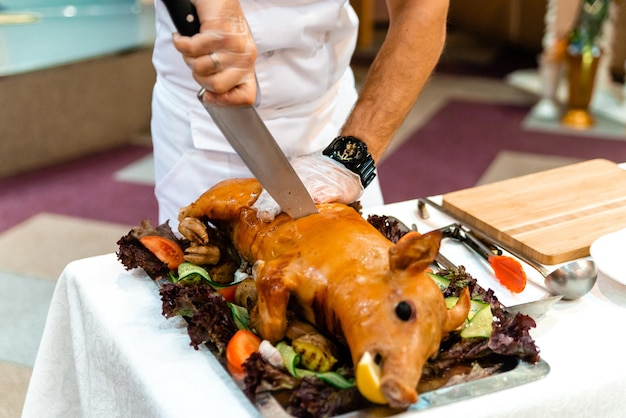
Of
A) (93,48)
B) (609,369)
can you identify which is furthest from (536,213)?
(93,48)

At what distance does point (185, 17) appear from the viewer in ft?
3.12

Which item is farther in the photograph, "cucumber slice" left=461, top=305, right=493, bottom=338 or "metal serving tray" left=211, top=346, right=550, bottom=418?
"cucumber slice" left=461, top=305, right=493, bottom=338

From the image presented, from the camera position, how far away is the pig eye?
878 millimetres

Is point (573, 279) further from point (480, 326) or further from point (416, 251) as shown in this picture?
point (416, 251)

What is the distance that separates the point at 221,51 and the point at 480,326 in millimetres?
512

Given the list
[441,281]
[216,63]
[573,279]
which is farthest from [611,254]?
[216,63]

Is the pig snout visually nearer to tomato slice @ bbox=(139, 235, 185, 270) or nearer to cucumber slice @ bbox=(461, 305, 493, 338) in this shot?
cucumber slice @ bbox=(461, 305, 493, 338)

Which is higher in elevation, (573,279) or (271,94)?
(271,94)

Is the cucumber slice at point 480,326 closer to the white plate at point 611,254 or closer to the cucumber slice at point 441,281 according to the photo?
the cucumber slice at point 441,281

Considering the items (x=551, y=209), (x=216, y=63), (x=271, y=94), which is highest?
(x=216, y=63)

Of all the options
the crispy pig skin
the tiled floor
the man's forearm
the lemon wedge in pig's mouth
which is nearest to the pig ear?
the crispy pig skin

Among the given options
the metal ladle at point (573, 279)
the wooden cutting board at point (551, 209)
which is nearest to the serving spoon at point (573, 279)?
the metal ladle at point (573, 279)

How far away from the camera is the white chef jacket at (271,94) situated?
1530 mm

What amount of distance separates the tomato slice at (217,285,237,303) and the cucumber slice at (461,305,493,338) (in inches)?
14.2
